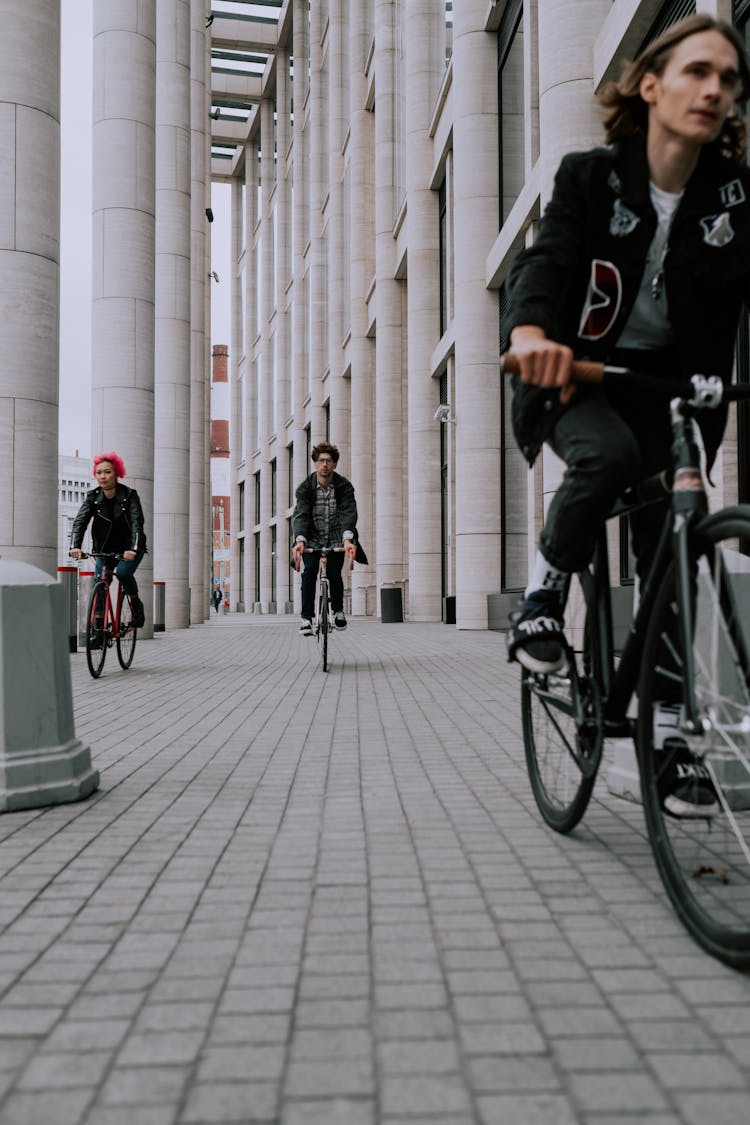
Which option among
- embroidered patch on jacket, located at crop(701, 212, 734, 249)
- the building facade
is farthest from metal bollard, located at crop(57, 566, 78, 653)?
embroidered patch on jacket, located at crop(701, 212, 734, 249)

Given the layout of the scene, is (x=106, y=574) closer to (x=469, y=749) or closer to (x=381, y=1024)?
(x=469, y=749)

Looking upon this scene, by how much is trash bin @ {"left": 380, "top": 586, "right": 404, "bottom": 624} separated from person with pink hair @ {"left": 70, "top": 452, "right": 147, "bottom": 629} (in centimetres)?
1486

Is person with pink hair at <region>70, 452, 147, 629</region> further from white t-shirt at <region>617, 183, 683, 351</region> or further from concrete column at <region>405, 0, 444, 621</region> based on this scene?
concrete column at <region>405, 0, 444, 621</region>

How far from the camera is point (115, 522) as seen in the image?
1125 centimetres

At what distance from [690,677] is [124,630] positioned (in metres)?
9.25

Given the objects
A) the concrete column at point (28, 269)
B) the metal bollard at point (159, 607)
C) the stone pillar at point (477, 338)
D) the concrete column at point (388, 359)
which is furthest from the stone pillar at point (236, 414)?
the concrete column at point (28, 269)

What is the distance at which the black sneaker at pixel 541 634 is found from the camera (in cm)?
332

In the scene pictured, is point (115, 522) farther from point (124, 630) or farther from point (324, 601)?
point (324, 601)

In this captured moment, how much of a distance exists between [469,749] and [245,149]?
62.8 m

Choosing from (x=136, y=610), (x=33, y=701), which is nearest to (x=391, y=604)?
(x=136, y=610)

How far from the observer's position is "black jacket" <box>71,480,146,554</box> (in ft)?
36.2

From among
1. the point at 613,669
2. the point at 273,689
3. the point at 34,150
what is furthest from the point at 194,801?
the point at 34,150

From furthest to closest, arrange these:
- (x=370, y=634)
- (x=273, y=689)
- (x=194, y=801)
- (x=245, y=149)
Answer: (x=245, y=149) < (x=370, y=634) < (x=273, y=689) < (x=194, y=801)

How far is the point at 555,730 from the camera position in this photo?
369 cm
